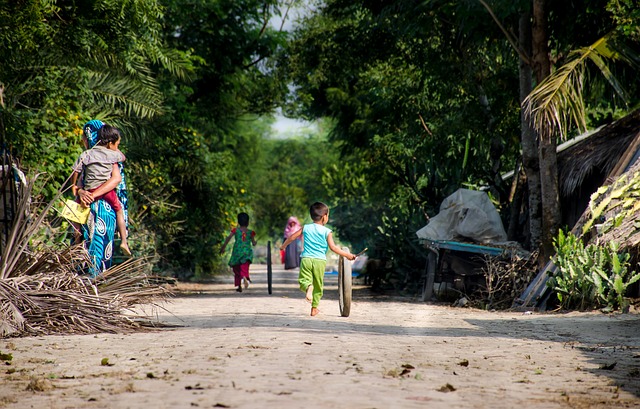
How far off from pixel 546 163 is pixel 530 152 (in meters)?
0.83

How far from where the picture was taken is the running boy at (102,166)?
1045 cm

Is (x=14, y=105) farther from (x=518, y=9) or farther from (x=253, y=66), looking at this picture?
(x=253, y=66)

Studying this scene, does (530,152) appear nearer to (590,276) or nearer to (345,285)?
(590,276)

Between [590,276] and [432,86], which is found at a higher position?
[432,86]

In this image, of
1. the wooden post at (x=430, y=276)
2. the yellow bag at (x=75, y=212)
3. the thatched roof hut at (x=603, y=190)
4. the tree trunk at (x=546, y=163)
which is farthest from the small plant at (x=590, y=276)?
the yellow bag at (x=75, y=212)

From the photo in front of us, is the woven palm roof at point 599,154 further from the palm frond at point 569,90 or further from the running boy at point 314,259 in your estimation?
the running boy at point 314,259

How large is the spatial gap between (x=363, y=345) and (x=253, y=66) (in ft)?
74.5

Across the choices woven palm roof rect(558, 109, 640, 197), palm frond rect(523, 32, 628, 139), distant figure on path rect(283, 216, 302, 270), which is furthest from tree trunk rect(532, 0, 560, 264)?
distant figure on path rect(283, 216, 302, 270)

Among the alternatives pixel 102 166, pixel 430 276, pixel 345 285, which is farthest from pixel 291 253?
pixel 102 166

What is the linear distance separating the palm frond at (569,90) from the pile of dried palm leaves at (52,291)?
6793 mm

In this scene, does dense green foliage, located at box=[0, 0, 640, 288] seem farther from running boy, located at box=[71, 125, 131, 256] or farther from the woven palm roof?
running boy, located at box=[71, 125, 131, 256]

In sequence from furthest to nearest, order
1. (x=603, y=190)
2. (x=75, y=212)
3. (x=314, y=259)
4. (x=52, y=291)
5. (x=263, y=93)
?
(x=263, y=93) → (x=603, y=190) → (x=314, y=259) → (x=75, y=212) → (x=52, y=291)

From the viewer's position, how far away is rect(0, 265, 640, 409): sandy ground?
17.3 feet

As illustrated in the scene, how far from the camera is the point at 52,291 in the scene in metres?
8.95
